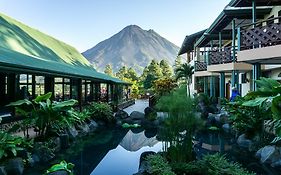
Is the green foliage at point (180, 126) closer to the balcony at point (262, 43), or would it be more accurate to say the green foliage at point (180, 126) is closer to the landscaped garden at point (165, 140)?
the landscaped garden at point (165, 140)

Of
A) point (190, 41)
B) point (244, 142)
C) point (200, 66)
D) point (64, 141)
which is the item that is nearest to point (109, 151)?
point (64, 141)

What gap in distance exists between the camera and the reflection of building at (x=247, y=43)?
11.2m

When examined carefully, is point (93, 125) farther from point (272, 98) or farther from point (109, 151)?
point (272, 98)

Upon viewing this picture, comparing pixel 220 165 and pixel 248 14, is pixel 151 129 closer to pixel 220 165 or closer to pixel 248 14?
pixel 248 14

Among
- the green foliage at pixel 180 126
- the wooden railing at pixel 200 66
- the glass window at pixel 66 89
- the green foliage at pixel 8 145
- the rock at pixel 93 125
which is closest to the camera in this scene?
the green foliage at pixel 8 145

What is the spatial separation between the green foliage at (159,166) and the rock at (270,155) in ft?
11.0

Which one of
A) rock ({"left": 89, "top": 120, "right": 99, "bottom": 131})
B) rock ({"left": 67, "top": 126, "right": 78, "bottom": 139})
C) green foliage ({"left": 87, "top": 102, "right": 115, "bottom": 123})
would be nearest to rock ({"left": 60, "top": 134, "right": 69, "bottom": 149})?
rock ({"left": 67, "top": 126, "right": 78, "bottom": 139})

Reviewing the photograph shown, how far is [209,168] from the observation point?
7.62 meters

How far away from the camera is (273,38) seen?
1080 centimetres

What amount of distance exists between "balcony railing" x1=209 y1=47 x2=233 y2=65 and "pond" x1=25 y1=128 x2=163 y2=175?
604 cm

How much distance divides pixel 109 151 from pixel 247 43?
679 cm

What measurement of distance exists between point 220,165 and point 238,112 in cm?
493

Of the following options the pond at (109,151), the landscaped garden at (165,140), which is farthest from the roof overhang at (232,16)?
the pond at (109,151)

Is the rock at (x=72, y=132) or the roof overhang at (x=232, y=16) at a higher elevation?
the roof overhang at (x=232, y=16)
